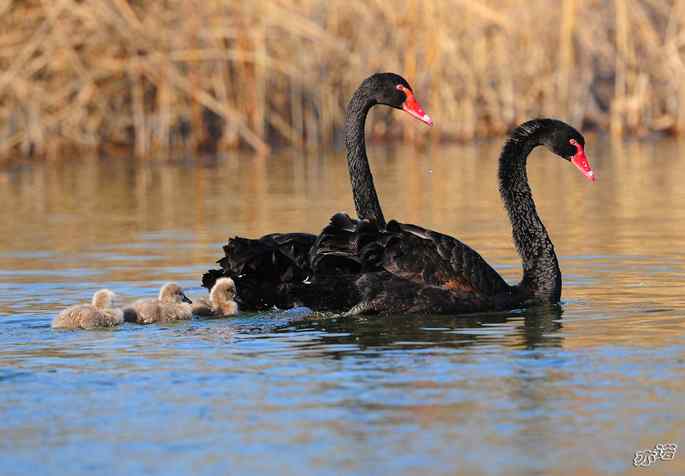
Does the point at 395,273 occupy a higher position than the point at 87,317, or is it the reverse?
the point at 395,273

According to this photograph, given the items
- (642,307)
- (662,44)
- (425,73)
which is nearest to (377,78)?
(642,307)

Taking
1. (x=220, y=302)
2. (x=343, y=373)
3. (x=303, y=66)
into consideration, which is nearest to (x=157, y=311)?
(x=220, y=302)

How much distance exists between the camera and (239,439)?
4.56 meters

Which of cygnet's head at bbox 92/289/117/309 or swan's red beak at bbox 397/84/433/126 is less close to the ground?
swan's red beak at bbox 397/84/433/126

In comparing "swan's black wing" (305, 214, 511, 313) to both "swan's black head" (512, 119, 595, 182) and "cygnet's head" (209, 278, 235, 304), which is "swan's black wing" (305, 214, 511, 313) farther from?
"swan's black head" (512, 119, 595, 182)

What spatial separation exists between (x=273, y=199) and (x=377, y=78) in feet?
18.1

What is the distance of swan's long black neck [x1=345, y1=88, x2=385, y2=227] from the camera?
320 inches

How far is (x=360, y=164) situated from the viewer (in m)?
8.37

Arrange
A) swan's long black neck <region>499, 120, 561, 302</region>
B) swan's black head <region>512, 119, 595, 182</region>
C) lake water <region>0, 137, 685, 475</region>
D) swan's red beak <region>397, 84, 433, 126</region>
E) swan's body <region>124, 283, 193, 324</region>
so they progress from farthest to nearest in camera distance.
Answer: swan's red beak <region>397, 84, 433, 126</region>, swan's black head <region>512, 119, 595, 182</region>, swan's long black neck <region>499, 120, 561, 302</region>, swan's body <region>124, 283, 193, 324</region>, lake water <region>0, 137, 685, 475</region>

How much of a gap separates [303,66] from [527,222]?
39.0ft

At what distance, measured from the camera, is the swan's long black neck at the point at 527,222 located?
24.6ft

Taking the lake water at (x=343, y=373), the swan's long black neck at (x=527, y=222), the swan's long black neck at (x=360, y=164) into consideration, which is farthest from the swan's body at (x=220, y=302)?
the swan's long black neck at (x=527, y=222)

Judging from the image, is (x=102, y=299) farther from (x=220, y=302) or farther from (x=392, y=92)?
(x=392, y=92)

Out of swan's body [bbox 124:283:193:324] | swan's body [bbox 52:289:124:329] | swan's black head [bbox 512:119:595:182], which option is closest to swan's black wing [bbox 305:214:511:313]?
swan's body [bbox 124:283:193:324]
